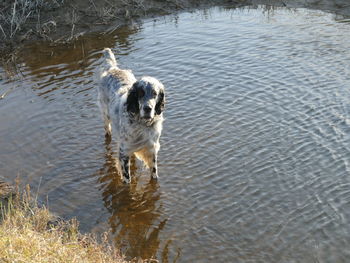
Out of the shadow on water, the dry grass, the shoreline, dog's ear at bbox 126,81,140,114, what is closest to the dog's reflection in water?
the shadow on water

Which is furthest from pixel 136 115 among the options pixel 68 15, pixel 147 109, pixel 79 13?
pixel 79 13

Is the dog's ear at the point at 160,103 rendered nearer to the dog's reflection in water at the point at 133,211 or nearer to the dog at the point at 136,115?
the dog at the point at 136,115

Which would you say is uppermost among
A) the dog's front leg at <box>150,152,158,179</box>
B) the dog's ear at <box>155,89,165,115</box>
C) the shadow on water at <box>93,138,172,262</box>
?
the dog's ear at <box>155,89,165,115</box>

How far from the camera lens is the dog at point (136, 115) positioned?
705cm

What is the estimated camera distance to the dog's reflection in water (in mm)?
6492

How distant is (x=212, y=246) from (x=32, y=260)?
2597mm

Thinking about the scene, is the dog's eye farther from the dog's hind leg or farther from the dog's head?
the dog's hind leg

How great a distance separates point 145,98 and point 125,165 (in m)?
1.41

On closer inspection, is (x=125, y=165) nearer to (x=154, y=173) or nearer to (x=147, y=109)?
(x=154, y=173)

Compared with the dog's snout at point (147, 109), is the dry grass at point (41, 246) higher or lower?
lower

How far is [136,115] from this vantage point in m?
7.26

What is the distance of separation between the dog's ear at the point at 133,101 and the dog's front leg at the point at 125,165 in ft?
2.99

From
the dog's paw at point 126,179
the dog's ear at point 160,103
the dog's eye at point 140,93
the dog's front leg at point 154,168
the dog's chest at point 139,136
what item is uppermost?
the dog's eye at point 140,93

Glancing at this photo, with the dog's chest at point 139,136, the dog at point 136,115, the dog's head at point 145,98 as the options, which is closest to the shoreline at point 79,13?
the dog at point 136,115
